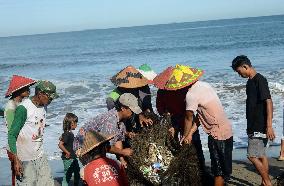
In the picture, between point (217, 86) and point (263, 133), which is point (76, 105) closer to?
point (217, 86)

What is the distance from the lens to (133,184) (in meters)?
3.93

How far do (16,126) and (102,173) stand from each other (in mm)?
1182

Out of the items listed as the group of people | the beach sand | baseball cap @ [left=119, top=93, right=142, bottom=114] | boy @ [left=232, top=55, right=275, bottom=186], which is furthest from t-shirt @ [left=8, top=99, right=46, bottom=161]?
boy @ [left=232, top=55, right=275, bottom=186]

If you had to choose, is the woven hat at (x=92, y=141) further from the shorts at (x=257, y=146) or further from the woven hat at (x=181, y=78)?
the shorts at (x=257, y=146)

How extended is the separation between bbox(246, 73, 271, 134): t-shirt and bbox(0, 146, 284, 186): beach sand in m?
0.95

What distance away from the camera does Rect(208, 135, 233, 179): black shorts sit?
164 inches

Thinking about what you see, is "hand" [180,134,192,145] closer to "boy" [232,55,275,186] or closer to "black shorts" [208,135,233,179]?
"black shorts" [208,135,233,179]

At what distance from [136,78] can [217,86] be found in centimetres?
1246

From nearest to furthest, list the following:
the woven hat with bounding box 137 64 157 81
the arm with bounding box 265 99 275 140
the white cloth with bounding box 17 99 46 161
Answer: the white cloth with bounding box 17 99 46 161
the arm with bounding box 265 99 275 140
the woven hat with bounding box 137 64 157 81

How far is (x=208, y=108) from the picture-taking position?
4035 millimetres

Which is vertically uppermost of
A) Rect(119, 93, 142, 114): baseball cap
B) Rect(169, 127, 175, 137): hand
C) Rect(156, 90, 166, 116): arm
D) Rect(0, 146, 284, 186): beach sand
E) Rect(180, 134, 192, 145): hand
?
Rect(119, 93, 142, 114): baseball cap

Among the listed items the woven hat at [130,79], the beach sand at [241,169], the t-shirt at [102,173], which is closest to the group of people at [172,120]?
the woven hat at [130,79]

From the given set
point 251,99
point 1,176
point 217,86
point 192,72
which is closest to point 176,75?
point 192,72

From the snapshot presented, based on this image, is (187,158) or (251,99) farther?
(251,99)
